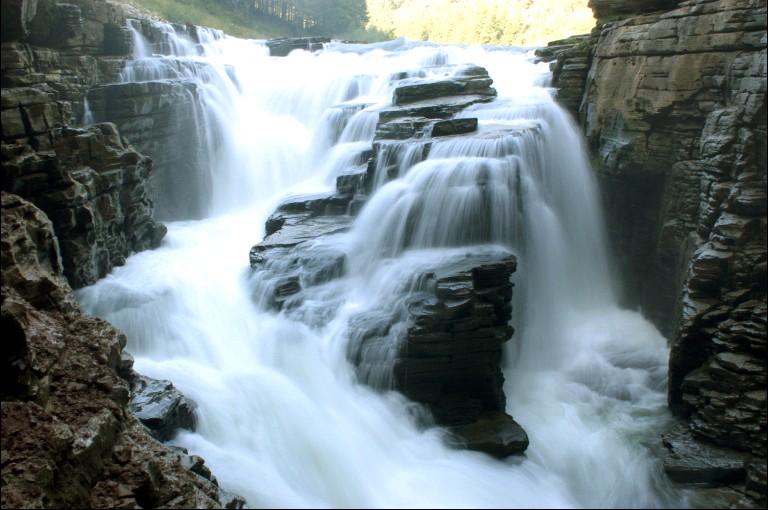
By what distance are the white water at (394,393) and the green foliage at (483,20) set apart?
12.9m

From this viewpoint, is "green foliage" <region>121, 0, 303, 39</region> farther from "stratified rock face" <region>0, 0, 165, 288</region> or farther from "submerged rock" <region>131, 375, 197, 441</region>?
"submerged rock" <region>131, 375, 197, 441</region>

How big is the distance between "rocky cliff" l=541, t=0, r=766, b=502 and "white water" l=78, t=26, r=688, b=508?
0.45 m

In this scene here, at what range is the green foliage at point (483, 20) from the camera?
23984mm

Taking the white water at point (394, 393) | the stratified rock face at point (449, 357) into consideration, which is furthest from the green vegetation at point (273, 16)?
the stratified rock face at point (449, 357)

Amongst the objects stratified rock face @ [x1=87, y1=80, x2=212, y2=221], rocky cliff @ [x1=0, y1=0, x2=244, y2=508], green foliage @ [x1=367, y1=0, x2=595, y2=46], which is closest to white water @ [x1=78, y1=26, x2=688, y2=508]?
rocky cliff @ [x1=0, y1=0, x2=244, y2=508]

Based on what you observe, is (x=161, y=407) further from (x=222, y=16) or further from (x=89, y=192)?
(x=222, y=16)

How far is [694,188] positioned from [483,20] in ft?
69.1

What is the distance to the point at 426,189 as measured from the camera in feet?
28.9

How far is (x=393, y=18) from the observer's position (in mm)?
34906

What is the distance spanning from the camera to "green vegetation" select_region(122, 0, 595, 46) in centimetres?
2409

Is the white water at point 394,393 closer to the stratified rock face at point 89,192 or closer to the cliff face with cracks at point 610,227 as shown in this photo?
the stratified rock face at point 89,192

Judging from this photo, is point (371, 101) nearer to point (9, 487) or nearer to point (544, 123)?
point (544, 123)

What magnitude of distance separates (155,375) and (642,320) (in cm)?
663

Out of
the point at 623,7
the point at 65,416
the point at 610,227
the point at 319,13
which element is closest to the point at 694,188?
the point at 610,227
